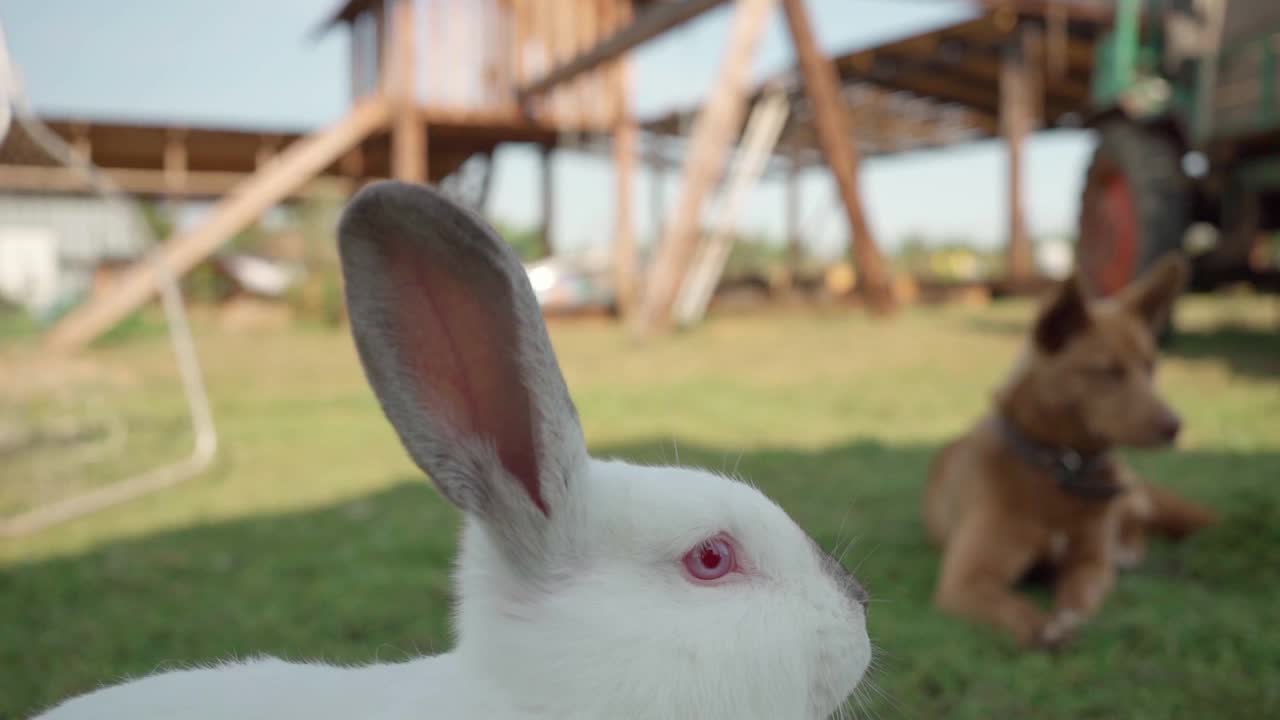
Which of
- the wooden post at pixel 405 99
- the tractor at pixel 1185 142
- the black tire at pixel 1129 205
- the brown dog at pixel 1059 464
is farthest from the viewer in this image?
the wooden post at pixel 405 99

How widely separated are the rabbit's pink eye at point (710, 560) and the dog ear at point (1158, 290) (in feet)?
7.63

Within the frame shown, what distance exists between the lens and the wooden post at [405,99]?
37.4 feet

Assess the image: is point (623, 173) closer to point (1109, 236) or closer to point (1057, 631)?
point (1109, 236)

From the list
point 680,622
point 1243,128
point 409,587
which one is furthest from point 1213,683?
point 1243,128

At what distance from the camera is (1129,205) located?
640cm

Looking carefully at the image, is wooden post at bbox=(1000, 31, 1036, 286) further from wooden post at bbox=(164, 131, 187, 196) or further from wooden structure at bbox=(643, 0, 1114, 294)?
wooden post at bbox=(164, 131, 187, 196)

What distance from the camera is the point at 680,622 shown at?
0.99m

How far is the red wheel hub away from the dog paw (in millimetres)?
4646

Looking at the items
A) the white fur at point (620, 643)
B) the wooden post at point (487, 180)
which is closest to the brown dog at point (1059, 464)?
the white fur at point (620, 643)

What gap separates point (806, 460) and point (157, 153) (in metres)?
14.7

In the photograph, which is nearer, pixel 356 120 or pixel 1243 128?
pixel 1243 128

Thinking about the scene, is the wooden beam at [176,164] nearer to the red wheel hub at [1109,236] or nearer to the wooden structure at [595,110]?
the wooden structure at [595,110]

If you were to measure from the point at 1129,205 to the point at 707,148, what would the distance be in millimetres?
3523

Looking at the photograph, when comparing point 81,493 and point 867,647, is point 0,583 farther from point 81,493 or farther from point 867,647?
point 867,647
